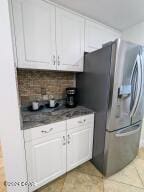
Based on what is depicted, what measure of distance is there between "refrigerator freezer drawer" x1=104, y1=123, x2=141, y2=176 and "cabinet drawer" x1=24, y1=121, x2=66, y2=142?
60 centimetres

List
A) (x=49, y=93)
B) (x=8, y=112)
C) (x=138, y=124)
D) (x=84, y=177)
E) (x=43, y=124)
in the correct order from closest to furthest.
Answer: (x=8, y=112)
(x=43, y=124)
(x=84, y=177)
(x=138, y=124)
(x=49, y=93)

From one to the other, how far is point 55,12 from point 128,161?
2.36 m

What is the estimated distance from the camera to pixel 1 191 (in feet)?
4.04

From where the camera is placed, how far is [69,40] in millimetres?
1499

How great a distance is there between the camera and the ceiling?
1.33 metres

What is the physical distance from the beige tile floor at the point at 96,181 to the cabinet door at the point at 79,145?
15 centimetres

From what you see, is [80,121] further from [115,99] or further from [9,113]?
[9,113]

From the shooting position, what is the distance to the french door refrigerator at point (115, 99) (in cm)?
121

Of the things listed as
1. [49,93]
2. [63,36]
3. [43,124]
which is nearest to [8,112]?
[43,124]

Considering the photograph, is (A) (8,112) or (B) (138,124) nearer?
(A) (8,112)

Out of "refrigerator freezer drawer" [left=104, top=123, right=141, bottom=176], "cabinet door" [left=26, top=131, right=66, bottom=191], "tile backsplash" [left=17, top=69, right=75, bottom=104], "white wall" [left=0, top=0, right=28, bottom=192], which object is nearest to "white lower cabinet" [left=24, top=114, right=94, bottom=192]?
"cabinet door" [left=26, top=131, right=66, bottom=191]

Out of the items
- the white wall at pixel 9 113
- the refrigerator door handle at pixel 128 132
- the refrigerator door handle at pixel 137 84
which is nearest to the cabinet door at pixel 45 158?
the white wall at pixel 9 113

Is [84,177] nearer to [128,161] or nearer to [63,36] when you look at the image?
[128,161]

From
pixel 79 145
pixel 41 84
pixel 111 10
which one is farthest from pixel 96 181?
pixel 111 10
